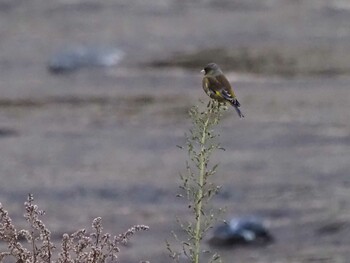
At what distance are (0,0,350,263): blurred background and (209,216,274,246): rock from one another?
0.45 ft

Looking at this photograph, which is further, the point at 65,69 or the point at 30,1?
the point at 30,1

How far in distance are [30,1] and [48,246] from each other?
21.6m

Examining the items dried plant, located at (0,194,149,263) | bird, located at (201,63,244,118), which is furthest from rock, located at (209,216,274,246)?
dried plant, located at (0,194,149,263)

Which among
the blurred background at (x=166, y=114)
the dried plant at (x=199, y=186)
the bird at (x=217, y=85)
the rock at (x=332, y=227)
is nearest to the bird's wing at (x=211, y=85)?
the bird at (x=217, y=85)

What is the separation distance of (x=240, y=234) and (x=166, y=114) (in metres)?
5.71

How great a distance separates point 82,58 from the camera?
19953mm

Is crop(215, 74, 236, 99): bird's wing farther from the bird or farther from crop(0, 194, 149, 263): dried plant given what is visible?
crop(0, 194, 149, 263): dried plant

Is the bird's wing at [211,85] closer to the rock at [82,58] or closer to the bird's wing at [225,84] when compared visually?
the bird's wing at [225,84]

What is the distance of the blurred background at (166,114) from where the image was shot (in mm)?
11906

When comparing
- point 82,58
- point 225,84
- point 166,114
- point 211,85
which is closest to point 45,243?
point 211,85

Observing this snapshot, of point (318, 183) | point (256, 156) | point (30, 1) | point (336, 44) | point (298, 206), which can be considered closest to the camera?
point (298, 206)

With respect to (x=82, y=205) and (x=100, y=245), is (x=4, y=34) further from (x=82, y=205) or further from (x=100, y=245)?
(x=100, y=245)

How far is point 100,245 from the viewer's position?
12.0 ft

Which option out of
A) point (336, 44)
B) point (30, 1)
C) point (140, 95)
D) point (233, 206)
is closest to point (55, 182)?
point (233, 206)
